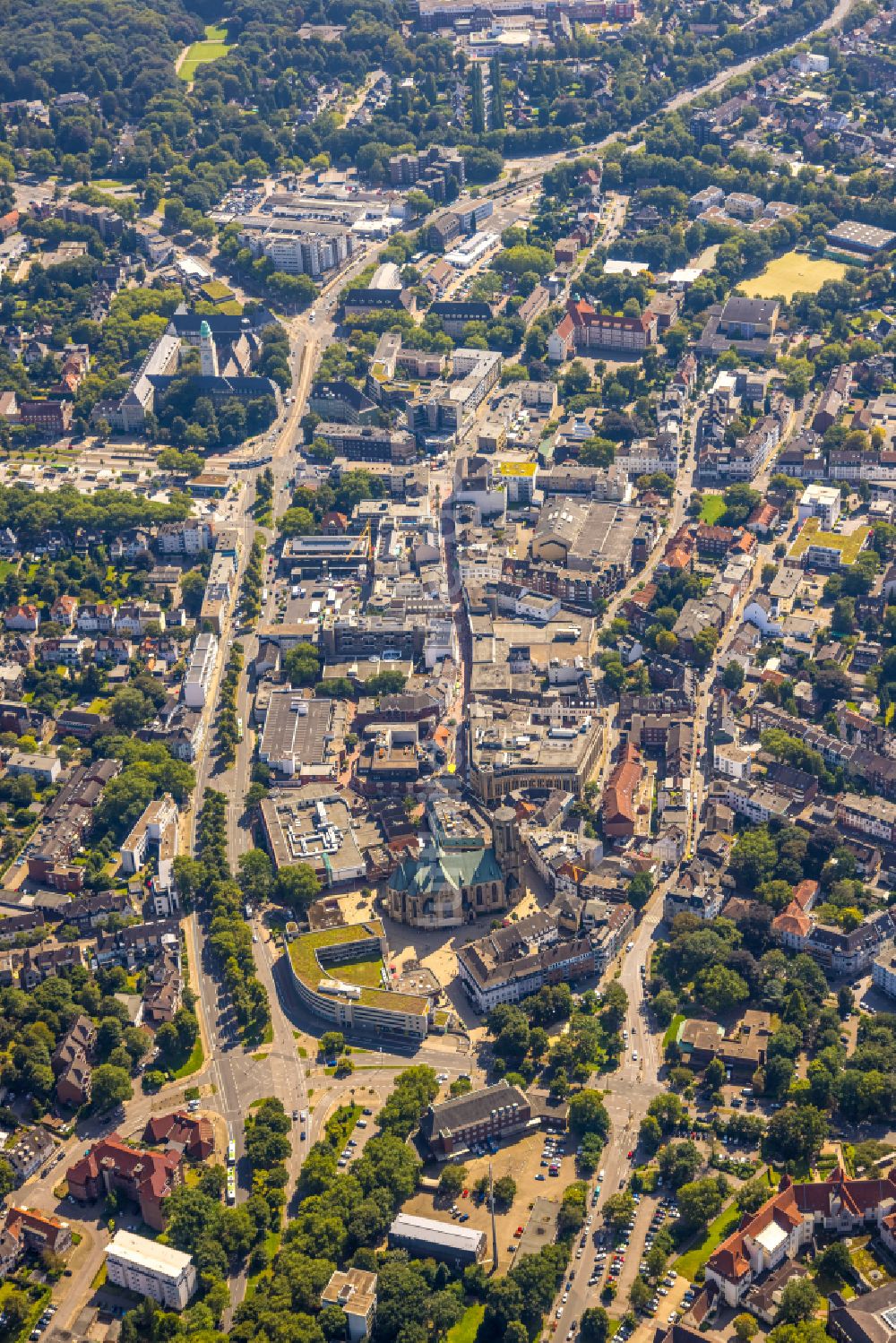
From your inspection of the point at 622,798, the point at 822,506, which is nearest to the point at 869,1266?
the point at 622,798

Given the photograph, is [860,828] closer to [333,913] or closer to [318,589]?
[333,913]

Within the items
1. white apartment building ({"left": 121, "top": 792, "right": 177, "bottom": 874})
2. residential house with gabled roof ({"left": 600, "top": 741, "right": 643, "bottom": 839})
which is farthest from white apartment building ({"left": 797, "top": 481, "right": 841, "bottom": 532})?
white apartment building ({"left": 121, "top": 792, "right": 177, "bottom": 874})

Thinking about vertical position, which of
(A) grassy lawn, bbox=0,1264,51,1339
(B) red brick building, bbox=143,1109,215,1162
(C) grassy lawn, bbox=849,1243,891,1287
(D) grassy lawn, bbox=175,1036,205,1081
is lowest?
(D) grassy lawn, bbox=175,1036,205,1081

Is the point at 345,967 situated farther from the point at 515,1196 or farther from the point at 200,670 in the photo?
the point at 200,670

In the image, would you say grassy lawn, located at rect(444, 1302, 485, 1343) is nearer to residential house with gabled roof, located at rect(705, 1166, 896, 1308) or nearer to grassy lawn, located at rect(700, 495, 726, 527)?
residential house with gabled roof, located at rect(705, 1166, 896, 1308)

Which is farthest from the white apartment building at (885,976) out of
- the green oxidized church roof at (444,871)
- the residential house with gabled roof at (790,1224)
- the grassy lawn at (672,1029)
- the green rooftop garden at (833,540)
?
the green rooftop garden at (833,540)
